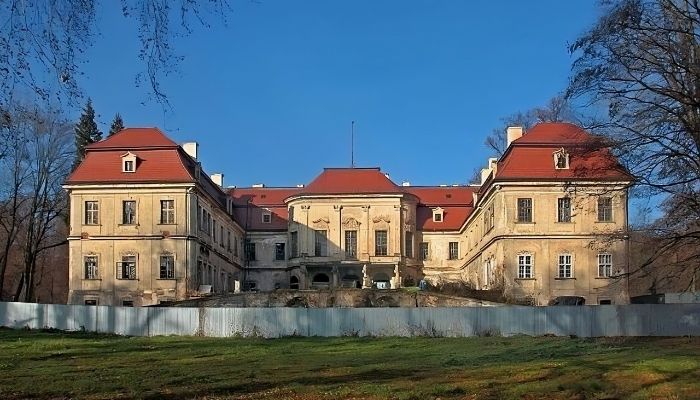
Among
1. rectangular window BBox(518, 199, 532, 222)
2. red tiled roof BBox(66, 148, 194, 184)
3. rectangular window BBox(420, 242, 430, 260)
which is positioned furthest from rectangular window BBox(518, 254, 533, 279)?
red tiled roof BBox(66, 148, 194, 184)

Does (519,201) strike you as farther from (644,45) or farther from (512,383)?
(512,383)

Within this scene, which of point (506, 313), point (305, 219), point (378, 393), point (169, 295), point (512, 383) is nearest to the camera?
point (378, 393)

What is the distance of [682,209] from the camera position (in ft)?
84.6

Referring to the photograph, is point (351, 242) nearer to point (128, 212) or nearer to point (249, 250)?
point (249, 250)

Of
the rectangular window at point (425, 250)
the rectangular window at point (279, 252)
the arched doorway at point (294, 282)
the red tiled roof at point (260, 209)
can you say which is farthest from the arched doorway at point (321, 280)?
the rectangular window at point (425, 250)

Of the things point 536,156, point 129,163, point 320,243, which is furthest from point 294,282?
point 536,156

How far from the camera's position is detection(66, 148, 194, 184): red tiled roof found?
53969 mm

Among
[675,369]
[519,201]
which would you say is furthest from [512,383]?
[519,201]

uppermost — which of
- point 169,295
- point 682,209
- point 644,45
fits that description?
point 644,45

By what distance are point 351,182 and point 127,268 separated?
19.6 metres

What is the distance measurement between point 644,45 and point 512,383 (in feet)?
37.5

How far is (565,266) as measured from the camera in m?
53.5

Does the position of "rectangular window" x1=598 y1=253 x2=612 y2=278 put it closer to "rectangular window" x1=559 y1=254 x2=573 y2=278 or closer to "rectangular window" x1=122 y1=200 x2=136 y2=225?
"rectangular window" x1=559 y1=254 x2=573 y2=278

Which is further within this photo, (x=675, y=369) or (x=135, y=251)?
(x=135, y=251)
